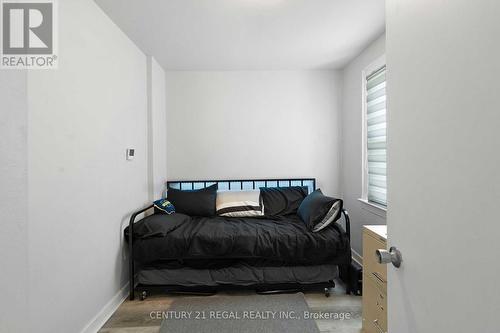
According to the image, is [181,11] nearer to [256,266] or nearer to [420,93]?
[420,93]

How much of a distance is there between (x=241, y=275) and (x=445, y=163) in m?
2.06

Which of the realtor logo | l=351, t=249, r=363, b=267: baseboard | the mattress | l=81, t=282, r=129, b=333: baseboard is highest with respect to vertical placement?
the realtor logo

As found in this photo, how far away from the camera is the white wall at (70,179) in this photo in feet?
3.85

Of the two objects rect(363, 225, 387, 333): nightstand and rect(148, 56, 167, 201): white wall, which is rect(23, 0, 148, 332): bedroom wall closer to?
rect(148, 56, 167, 201): white wall

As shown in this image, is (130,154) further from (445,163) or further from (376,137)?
(376,137)

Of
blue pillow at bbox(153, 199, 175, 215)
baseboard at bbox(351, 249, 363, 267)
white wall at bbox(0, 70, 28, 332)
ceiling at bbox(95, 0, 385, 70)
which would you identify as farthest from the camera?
baseboard at bbox(351, 249, 363, 267)

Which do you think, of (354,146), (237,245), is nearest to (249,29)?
(354,146)

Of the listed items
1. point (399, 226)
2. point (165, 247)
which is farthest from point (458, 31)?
point (165, 247)

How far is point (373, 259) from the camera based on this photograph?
64.7 inches

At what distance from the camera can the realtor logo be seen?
1.22 m

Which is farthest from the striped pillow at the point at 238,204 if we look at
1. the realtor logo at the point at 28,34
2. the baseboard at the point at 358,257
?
the realtor logo at the point at 28,34

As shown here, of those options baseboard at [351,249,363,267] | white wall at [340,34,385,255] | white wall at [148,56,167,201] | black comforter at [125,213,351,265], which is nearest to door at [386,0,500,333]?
black comforter at [125,213,351,265]

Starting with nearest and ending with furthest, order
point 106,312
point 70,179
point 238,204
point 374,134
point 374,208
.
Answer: point 70,179 → point 106,312 → point 374,208 → point 374,134 → point 238,204

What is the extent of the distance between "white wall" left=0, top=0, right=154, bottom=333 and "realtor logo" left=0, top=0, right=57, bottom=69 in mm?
58
